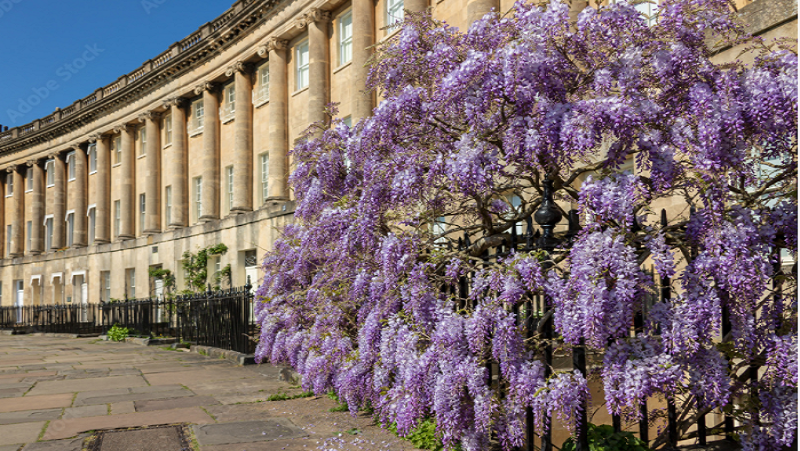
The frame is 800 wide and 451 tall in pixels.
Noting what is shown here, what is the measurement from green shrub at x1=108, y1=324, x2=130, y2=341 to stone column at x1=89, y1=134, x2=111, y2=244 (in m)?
16.2

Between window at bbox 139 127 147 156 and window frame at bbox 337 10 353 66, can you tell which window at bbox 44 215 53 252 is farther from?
window frame at bbox 337 10 353 66

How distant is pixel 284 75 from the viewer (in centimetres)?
2439

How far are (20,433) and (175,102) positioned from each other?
2570cm

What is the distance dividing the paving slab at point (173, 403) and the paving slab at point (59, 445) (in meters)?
1.50

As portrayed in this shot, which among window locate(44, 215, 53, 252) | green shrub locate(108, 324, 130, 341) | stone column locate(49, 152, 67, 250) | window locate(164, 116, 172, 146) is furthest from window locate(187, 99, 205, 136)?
window locate(44, 215, 53, 252)

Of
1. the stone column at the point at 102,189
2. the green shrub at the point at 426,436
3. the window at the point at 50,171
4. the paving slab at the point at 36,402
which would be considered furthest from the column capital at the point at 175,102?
the green shrub at the point at 426,436

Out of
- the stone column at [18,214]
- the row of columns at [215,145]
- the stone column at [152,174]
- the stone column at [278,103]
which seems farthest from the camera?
the stone column at [18,214]

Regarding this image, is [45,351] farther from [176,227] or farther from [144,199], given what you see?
[144,199]

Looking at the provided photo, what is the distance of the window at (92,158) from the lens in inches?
1495

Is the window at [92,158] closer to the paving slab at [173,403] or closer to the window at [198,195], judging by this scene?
the window at [198,195]

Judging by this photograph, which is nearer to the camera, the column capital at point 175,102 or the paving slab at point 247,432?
the paving slab at point 247,432

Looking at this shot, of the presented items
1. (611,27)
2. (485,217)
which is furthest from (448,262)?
(611,27)

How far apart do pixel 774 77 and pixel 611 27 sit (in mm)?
1159

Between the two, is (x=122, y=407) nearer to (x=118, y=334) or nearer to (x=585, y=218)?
(x=585, y=218)
